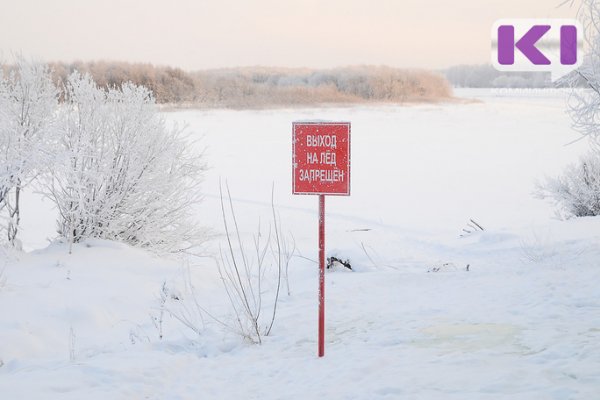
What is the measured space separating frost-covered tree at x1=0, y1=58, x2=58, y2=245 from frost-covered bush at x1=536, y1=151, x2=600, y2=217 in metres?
14.4

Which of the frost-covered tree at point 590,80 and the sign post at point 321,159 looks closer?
the sign post at point 321,159

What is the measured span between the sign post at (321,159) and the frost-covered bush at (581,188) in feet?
49.7

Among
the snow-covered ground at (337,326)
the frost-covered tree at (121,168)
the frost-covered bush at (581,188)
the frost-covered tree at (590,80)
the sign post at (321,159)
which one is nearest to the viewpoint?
the snow-covered ground at (337,326)

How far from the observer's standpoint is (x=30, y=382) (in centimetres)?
523

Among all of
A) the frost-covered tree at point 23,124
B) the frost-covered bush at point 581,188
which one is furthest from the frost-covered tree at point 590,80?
the frost-covered bush at point 581,188

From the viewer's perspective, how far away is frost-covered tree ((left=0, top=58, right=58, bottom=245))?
11094 mm

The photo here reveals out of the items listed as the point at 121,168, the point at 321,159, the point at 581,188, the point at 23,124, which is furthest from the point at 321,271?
the point at 581,188

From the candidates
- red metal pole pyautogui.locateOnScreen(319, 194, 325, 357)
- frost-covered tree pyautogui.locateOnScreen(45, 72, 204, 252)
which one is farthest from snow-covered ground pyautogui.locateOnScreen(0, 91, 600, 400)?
frost-covered tree pyautogui.locateOnScreen(45, 72, 204, 252)

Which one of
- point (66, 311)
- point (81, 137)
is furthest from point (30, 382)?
point (81, 137)

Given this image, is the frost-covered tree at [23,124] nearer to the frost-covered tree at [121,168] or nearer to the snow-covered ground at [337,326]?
the frost-covered tree at [121,168]

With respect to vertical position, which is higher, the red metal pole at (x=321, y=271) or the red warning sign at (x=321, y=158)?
the red warning sign at (x=321, y=158)

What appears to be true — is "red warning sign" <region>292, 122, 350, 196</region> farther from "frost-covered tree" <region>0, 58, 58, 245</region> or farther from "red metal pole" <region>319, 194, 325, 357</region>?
"frost-covered tree" <region>0, 58, 58, 245</region>

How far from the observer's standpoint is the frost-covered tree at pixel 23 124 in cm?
1109

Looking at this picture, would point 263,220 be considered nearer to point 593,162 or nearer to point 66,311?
point 593,162
